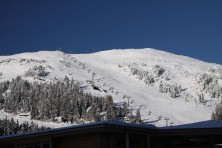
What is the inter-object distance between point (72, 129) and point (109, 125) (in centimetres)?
248

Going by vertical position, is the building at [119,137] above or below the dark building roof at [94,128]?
below

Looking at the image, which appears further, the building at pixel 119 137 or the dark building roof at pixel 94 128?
the building at pixel 119 137

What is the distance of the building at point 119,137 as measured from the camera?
90.0ft

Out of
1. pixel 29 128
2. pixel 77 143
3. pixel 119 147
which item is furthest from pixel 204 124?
pixel 29 128

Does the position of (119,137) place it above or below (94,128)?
below

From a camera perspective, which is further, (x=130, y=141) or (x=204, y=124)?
(x=204, y=124)

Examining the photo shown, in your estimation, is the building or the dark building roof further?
the building

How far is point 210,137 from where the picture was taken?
31.1 m

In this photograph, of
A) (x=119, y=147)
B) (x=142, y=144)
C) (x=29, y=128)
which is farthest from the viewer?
(x=29, y=128)

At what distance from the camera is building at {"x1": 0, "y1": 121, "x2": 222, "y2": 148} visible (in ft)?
90.0

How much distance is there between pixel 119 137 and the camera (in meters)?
28.8

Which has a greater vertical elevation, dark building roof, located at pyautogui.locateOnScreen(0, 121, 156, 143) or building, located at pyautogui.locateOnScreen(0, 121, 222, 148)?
dark building roof, located at pyautogui.locateOnScreen(0, 121, 156, 143)

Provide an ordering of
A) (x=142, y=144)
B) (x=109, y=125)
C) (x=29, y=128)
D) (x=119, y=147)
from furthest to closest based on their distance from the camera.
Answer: (x=29, y=128) → (x=142, y=144) → (x=119, y=147) → (x=109, y=125)

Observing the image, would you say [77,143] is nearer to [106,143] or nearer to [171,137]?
[106,143]
